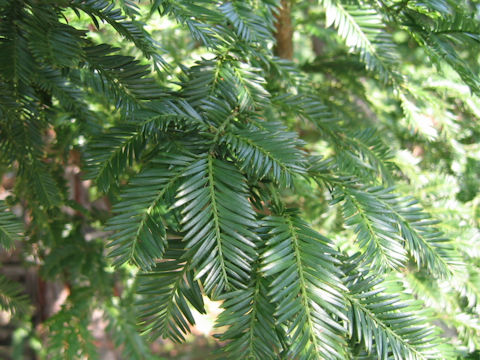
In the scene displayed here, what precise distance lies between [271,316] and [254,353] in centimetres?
6

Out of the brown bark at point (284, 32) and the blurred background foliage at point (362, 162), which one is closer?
the blurred background foliage at point (362, 162)

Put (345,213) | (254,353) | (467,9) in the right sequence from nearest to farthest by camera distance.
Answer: (254,353) < (345,213) < (467,9)

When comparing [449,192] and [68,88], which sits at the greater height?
[68,88]

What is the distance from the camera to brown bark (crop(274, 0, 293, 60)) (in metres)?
1.36

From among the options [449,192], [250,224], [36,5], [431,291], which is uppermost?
[36,5]

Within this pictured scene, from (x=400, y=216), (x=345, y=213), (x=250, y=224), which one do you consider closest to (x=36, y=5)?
(x=250, y=224)

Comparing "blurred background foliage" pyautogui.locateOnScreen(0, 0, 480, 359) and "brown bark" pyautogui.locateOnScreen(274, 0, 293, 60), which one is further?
"brown bark" pyautogui.locateOnScreen(274, 0, 293, 60)

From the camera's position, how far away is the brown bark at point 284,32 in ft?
4.47

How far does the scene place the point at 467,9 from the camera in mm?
996

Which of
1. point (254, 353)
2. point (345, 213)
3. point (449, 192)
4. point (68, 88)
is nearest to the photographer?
point (254, 353)

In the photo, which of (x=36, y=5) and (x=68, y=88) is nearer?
(x=36, y=5)

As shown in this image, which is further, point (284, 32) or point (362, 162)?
point (284, 32)

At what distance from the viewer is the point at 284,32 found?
4.72ft

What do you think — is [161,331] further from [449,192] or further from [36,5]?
[449,192]
